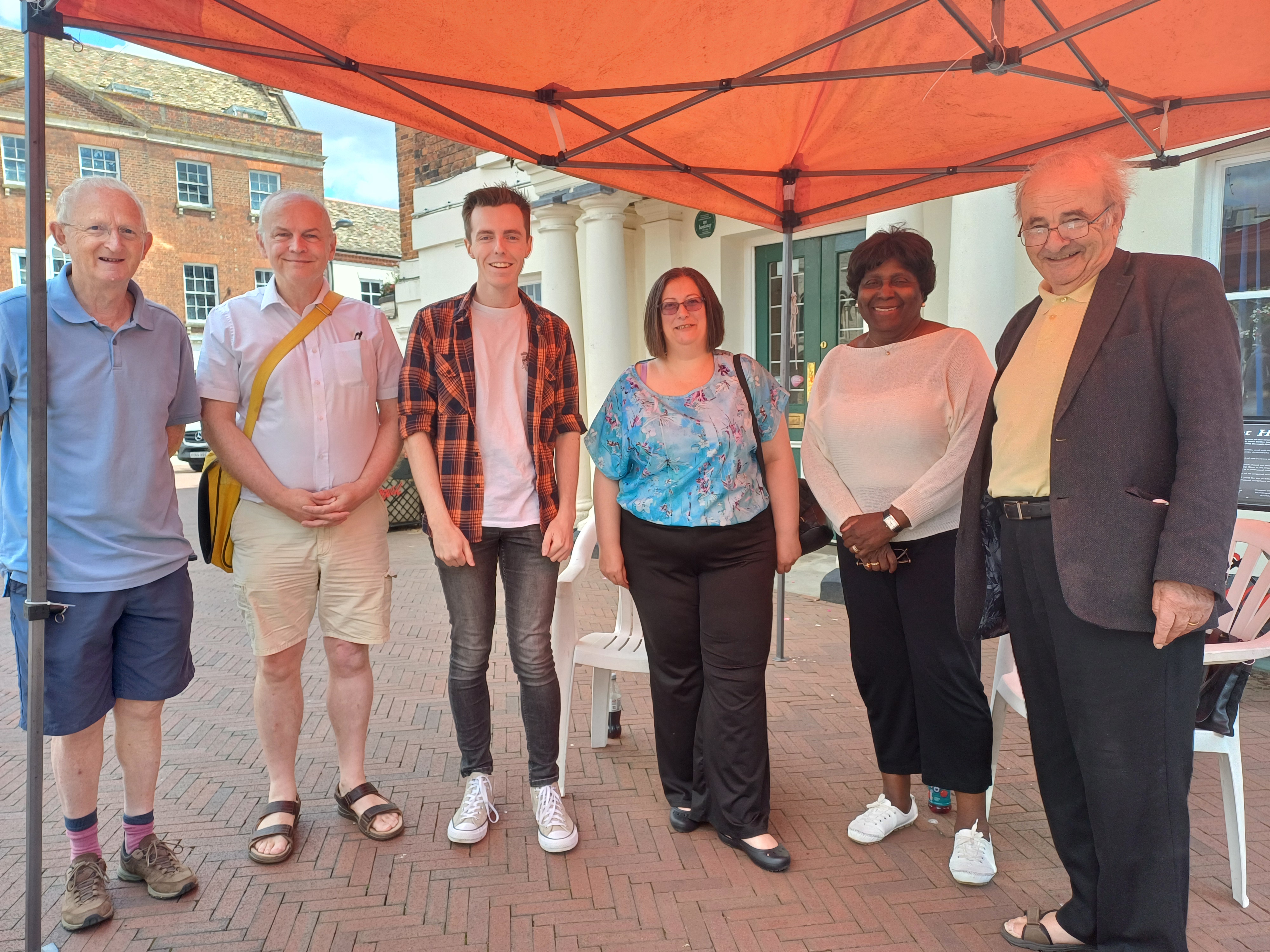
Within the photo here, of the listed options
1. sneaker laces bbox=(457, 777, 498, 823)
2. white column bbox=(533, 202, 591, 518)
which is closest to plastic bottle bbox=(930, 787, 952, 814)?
sneaker laces bbox=(457, 777, 498, 823)

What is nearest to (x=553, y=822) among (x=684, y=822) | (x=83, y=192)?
(x=684, y=822)

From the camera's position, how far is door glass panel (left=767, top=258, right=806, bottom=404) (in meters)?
8.20

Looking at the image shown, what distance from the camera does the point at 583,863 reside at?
2945 millimetres

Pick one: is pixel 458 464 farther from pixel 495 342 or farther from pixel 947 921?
pixel 947 921

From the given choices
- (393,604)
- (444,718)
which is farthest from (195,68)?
(444,718)

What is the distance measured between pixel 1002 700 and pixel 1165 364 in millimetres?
1577

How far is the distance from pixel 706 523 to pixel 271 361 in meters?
1.56

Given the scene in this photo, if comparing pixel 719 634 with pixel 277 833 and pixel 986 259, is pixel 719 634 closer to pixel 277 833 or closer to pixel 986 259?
pixel 277 833

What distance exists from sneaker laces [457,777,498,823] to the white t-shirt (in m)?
0.99

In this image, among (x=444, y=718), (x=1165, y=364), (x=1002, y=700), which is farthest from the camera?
(x=444, y=718)

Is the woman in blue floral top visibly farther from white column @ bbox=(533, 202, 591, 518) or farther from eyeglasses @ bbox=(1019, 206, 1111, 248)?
white column @ bbox=(533, 202, 591, 518)

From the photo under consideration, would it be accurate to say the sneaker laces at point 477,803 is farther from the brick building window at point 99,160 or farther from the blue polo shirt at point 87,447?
the brick building window at point 99,160

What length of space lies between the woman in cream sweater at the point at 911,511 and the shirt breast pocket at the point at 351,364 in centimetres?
166

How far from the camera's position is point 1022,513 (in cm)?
221
